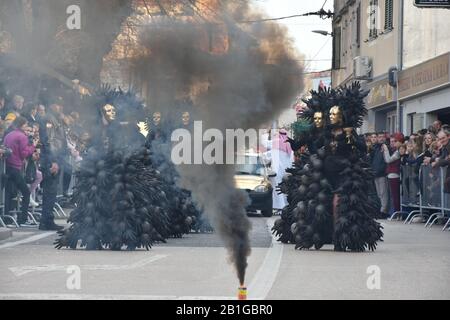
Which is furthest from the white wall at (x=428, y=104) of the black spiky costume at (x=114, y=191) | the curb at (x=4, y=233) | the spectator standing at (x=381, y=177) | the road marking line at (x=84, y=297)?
the road marking line at (x=84, y=297)

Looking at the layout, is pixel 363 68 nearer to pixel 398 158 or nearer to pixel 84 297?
pixel 398 158

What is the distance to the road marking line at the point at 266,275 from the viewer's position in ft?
36.0

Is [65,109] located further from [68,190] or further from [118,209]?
[118,209]

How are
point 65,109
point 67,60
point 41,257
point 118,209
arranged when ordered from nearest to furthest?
1. point 41,257
2. point 118,209
3. point 65,109
4. point 67,60

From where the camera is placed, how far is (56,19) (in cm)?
3095

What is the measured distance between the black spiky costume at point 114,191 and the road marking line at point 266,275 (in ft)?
6.16

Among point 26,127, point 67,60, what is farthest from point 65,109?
point 67,60

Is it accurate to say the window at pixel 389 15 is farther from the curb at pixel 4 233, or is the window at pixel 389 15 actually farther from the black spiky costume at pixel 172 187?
the curb at pixel 4 233

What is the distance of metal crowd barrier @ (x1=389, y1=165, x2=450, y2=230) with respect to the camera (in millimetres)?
23000

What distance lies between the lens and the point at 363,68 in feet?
140

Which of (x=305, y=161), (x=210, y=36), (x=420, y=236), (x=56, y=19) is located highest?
(x=56, y=19)

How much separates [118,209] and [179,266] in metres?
3.16
